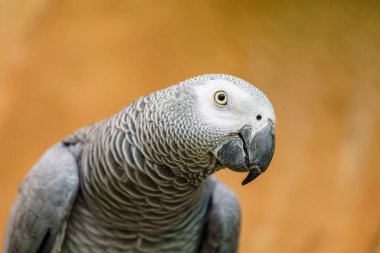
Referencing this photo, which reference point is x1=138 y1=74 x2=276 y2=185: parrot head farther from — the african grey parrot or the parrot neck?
the parrot neck

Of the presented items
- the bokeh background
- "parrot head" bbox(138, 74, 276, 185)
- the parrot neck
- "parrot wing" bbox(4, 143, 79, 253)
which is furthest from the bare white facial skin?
the bokeh background

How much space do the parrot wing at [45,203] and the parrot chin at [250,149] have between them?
2.15 feet

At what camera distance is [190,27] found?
2.74m

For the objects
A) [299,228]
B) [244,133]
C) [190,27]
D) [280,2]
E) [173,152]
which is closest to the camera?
[244,133]

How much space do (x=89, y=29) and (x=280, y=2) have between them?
1102 millimetres

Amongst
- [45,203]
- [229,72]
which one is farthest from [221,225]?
[229,72]

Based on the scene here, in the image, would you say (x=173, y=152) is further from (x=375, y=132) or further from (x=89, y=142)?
(x=375, y=132)

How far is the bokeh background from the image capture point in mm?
2592

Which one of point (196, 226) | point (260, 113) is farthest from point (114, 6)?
point (260, 113)

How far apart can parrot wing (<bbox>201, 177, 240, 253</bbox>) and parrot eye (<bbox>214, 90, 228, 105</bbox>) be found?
2.39 ft

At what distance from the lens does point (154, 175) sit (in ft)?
5.26

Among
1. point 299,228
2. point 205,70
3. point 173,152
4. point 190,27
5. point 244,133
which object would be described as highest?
point 190,27

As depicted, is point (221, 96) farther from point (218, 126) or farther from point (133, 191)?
point (133, 191)

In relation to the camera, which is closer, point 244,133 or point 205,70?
point 244,133
